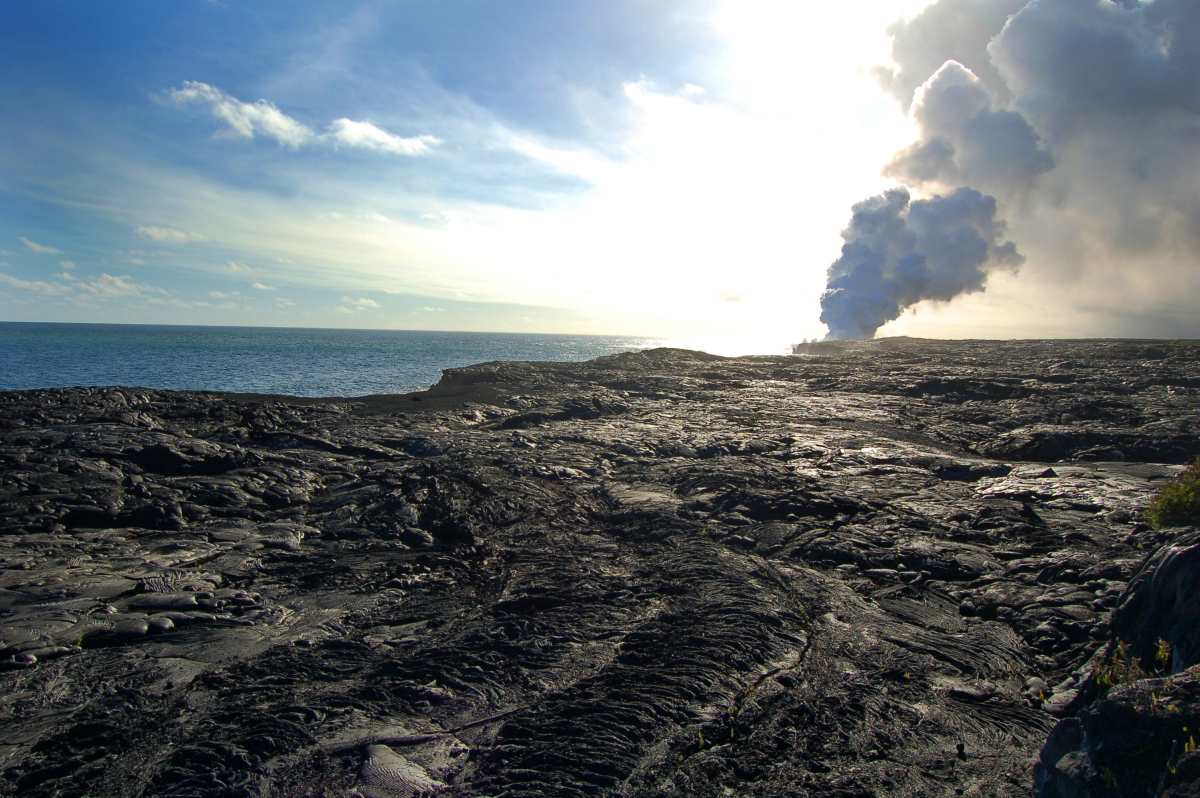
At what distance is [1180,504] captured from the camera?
911cm

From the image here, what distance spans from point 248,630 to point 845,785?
794 cm

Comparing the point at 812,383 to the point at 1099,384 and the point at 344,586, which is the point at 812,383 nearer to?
the point at 1099,384

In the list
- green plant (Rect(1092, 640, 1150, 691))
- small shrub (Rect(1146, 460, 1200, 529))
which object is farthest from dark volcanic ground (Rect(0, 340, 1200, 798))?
small shrub (Rect(1146, 460, 1200, 529))

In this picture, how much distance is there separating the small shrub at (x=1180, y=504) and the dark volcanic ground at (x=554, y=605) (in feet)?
4.18

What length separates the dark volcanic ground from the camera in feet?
21.5

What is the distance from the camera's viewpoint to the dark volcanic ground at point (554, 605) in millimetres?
6559

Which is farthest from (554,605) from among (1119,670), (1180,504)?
(1180,504)

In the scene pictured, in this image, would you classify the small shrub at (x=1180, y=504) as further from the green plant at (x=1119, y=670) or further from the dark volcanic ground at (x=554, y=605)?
the green plant at (x=1119, y=670)

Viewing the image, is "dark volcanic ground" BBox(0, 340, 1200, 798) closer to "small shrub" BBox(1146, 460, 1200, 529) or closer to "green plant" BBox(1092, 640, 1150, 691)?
"green plant" BBox(1092, 640, 1150, 691)

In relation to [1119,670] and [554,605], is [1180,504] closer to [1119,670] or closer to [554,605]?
[1119,670]

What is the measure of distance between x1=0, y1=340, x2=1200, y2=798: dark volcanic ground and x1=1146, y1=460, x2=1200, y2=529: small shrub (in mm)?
1273

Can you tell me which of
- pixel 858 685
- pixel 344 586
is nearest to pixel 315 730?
pixel 344 586

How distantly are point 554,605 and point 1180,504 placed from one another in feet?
28.9

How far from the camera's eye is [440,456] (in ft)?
66.3
